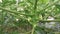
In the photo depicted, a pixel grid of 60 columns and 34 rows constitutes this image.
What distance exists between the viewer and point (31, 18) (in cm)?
84

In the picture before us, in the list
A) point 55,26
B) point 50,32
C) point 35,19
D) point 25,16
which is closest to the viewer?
point 35,19

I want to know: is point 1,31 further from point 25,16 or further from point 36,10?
point 36,10

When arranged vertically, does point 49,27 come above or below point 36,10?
below

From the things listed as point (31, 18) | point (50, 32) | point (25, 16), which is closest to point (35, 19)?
point (31, 18)

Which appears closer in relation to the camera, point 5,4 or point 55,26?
point 5,4

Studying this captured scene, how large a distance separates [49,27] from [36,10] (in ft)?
1.02

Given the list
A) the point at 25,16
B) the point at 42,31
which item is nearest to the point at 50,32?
the point at 42,31

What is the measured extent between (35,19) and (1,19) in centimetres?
36

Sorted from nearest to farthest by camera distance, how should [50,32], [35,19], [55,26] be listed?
[35,19] < [50,32] < [55,26]

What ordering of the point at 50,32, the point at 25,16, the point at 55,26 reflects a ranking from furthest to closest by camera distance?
the point at 55,26, the point at 50,32, the point at 25,16

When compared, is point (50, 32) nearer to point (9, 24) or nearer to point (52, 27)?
point (52, 27)

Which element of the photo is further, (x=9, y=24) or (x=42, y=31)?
(x=9, y=24)

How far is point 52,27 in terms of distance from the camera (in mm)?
1164

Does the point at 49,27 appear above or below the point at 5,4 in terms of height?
below
